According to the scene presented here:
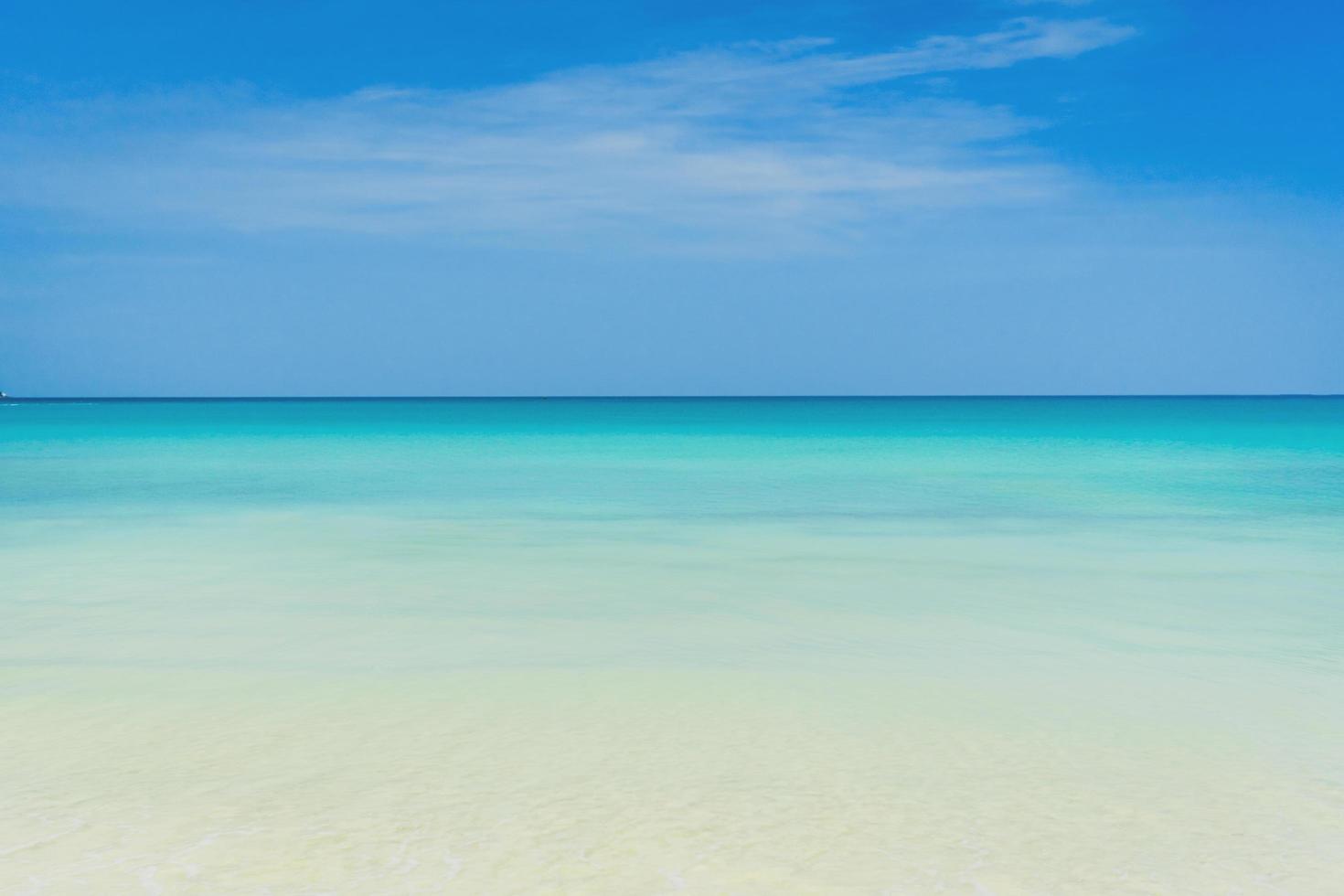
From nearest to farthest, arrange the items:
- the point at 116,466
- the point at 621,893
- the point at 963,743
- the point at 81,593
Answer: the point at 621,893, the point at 963,743, the point at 81,593, the point at 116,466

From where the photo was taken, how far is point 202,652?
5.59m

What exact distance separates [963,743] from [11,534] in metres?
9.72

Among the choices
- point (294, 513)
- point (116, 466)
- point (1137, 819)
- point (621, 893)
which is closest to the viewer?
point (621, 893)

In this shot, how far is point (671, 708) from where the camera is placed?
14.9 ft

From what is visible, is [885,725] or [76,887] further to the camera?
[885,725]

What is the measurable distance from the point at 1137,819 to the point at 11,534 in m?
10.5

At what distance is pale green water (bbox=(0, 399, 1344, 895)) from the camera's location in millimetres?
3078

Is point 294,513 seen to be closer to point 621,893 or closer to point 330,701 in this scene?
point 330,701

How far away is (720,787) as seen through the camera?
3572 millimetres

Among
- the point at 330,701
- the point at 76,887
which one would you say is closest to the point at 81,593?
the point at 330,701

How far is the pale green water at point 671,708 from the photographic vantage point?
308cm

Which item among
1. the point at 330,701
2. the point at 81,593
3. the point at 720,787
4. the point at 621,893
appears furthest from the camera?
the point at 81,593


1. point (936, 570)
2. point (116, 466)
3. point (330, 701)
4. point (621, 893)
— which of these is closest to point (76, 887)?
point (621, 893)

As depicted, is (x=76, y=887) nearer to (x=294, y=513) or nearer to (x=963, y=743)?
(x=963, y=743)
